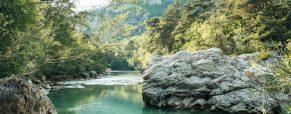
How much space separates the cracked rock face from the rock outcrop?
1480 centimetres

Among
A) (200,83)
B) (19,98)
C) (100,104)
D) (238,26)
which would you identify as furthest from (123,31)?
(238,26)

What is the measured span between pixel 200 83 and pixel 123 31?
18.1 meters

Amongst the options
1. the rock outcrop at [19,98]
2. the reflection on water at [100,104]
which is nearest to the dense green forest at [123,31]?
the rock outcrop at [19,98]

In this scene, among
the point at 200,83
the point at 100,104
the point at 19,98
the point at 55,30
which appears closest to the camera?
the point at 55,30

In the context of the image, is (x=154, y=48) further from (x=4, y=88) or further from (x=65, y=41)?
(x=4, y=88)

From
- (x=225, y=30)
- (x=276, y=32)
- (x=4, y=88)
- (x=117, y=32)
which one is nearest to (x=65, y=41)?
(x=225, y=30)

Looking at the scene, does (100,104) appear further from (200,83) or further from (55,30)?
(55,30)

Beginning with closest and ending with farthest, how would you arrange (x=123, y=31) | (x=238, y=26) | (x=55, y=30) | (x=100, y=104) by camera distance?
1. (x=123, y=31)
2. (x=55, y=30)
3. (x=100, y=104)
4. (x=238, y=26)

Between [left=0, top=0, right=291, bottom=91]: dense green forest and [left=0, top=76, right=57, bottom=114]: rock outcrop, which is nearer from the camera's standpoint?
[left=0, top=0, right=291, bottom=91]: dense green forest

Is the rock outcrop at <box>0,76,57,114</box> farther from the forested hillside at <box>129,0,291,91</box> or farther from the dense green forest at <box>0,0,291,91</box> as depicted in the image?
the forested hillside at <box>129,0,291,91</box>

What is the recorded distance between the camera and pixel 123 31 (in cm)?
1077

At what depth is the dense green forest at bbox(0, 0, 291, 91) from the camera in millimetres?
10516

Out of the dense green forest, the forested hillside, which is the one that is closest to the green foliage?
the dense green forest

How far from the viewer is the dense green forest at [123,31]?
1052 centimetres
